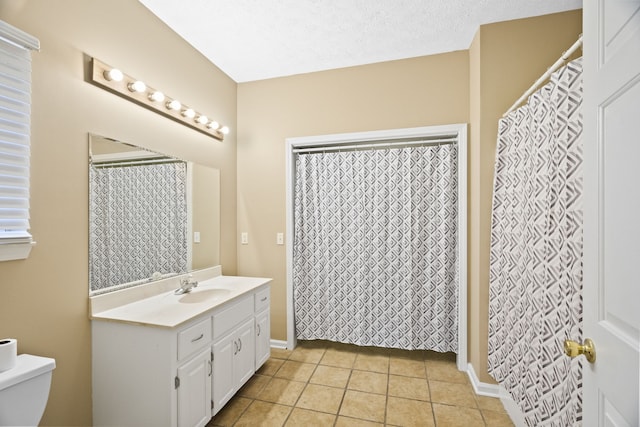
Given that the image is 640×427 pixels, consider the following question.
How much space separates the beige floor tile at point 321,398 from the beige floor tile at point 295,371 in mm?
145

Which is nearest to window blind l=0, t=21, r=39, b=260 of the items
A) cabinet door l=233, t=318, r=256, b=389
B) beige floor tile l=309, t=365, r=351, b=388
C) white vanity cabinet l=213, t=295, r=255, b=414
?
white vanity cabinet l=213, t=295, r=255, b=414

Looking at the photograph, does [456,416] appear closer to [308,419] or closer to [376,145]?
[308,419]

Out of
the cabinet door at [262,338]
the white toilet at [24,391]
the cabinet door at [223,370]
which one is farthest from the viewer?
the cabinet door at [262,338]

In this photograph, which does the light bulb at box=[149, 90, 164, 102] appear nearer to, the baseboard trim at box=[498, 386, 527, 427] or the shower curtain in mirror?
the shower curtain in mirror

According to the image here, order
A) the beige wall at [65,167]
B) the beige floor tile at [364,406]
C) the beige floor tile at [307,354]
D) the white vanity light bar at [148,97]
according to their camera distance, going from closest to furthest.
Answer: the beige wall at [65,167] → the white vanity light bar at [148,97] → the beige floor tile at [364,406] → the beige floor tile at [307,354]

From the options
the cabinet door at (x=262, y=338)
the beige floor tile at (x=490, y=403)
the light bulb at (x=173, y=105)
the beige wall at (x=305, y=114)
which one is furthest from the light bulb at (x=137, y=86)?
the beige floor tile at (x=490, y=403)

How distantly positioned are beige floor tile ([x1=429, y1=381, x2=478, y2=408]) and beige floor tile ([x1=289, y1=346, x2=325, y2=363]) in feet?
3.21

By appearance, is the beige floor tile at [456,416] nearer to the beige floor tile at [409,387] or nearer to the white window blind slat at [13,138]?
the beige floor tile at [409,387]

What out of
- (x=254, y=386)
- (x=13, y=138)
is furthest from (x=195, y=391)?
(x=13, y=138)

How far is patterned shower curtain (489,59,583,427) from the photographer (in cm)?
122

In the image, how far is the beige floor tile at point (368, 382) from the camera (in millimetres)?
2229

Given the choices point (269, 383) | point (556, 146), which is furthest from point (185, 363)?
point (556, 146)

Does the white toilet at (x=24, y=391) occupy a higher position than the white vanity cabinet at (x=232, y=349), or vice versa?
the white toilet at (x=24, y=391)

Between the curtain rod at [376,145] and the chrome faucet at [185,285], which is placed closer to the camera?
the chrome faucet at [185,285]
